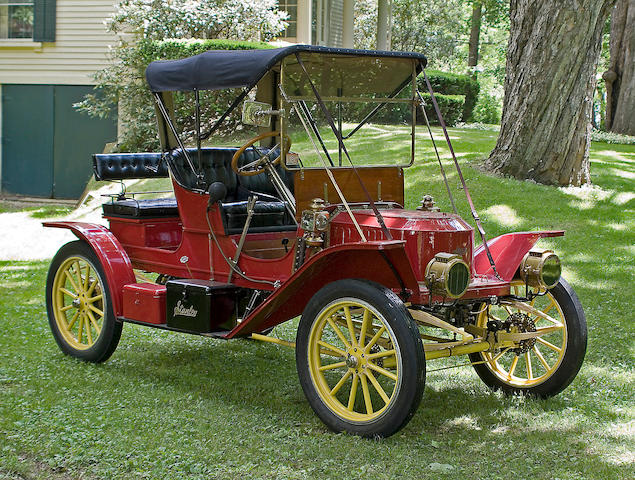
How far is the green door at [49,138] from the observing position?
58.7ft

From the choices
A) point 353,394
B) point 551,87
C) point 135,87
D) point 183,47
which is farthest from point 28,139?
point 353,394

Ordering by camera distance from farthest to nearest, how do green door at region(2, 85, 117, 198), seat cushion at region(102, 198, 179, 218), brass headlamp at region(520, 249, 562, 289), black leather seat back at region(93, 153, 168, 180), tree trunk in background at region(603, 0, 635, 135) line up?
tree trunk in background at region(603, 0, 635, 135), green door at region(2, 85, 117, 198), black leather seat back at region(93, 153, 168, 180), seat cushion at region(102, 198, 179, 218), brass headlamp at region(520, 249, 562, 289)

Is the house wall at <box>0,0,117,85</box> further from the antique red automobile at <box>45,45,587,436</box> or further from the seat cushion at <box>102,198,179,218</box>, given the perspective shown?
the seat cushion at <box>102,198,179,218</box>

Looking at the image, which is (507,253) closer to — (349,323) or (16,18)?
(349,323)

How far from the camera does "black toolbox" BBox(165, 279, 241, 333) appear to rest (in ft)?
18.3

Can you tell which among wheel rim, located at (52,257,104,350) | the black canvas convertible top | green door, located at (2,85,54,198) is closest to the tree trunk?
the black canvas convertible top

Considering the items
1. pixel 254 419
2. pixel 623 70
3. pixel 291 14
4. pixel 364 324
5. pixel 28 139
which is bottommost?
pixel 254 419

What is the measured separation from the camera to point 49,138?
18.2 metres

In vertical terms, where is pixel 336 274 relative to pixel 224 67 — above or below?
below

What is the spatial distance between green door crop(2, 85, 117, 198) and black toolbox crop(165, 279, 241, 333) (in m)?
12.6

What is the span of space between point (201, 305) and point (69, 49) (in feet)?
45.3

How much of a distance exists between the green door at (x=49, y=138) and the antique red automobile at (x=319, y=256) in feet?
38.3

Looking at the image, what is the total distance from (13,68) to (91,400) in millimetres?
14632

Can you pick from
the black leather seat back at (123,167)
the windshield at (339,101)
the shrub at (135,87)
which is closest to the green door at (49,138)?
the shrub at (135,87)
